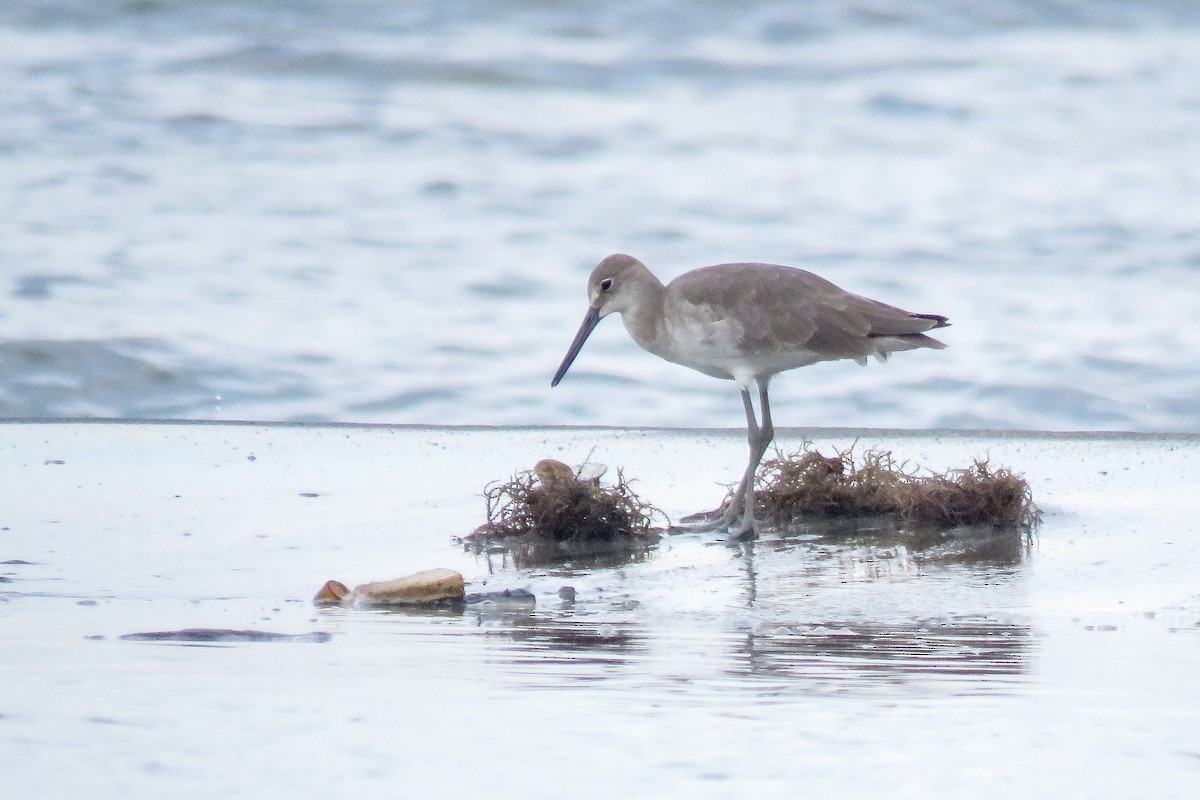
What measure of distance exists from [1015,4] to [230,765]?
18972mm

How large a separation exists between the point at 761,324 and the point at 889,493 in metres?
1.15

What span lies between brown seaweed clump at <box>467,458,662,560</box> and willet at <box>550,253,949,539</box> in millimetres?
1166

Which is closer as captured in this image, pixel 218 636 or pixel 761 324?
pixel 218 636

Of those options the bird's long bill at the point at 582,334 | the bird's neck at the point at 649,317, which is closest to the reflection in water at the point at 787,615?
the bird's neck at the point at 649,317

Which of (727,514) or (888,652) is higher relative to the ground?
(727,514)

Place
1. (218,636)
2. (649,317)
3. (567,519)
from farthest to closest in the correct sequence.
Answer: (649,317) < (567,519) < (218,636)

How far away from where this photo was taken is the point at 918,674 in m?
3.91

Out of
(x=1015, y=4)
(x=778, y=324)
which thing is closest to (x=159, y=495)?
(x=778, y=324)

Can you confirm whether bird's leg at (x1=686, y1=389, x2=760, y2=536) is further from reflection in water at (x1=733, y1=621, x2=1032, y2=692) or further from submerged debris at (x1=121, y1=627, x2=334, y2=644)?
submerged debris at (x1=121, y1=627, x2=334, y2=644)

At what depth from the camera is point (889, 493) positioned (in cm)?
636

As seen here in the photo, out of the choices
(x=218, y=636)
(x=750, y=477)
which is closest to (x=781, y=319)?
(x=750, y=477)

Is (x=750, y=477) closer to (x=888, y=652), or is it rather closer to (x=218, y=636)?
(x=888, y=652)

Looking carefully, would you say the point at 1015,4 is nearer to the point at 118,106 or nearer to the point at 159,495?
the point at 118,106

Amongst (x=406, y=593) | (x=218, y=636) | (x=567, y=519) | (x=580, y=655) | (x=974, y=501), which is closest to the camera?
(x=580, y=655)
